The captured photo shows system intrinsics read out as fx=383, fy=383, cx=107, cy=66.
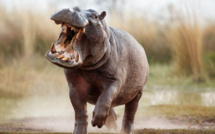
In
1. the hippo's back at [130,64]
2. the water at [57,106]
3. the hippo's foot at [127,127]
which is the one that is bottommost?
the water at [57,106]

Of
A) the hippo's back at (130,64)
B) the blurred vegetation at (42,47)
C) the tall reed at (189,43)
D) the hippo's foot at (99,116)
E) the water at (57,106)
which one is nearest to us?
the hippo's foot at (99,116)

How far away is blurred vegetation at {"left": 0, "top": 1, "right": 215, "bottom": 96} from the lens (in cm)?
841

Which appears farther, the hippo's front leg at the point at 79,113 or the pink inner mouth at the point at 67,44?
the hippo's front leg at the point at 79,113

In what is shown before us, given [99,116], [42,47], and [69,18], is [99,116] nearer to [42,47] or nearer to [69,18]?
[69,18]

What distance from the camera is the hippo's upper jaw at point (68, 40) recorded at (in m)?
2.85

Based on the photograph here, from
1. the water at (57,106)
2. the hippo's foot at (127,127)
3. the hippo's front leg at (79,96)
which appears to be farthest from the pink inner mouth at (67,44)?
the water at (57,106)

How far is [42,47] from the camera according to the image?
9.43m

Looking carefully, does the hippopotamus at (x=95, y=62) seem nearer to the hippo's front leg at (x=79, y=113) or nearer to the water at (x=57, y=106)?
the hippo's front leg at (x=79, y=113)

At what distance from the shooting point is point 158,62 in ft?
38.1

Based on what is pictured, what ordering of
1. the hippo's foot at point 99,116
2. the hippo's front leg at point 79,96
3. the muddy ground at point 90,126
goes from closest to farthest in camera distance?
the hippo's foot at point 99,116 < the hippo's front leg at point 79,96 < the muddy ground at point 90,126

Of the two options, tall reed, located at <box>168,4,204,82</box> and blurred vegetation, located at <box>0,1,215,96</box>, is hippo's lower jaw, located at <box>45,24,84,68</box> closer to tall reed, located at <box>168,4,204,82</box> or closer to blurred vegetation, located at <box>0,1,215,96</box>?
blurred vegetation, located at <box>0,1,215,96</box>

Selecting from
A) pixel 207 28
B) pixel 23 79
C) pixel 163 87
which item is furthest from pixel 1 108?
pixel 207 28

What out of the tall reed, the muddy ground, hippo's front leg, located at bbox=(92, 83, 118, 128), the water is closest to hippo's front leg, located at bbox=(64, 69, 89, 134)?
hippo's front leg, located at bbox=(92, 83, 118, 128)

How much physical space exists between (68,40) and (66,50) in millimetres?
103
